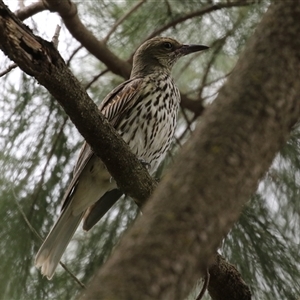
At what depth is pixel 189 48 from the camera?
4379mm

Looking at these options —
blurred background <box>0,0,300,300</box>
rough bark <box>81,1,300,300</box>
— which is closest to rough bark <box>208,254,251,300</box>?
blurred background <box>0,0,300,300</box>

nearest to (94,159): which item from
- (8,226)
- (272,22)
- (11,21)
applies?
(8,226)

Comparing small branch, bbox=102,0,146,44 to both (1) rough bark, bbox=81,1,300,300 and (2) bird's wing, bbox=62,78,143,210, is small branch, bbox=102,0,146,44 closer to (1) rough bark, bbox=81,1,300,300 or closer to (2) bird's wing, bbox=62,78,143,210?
(2) bird's wing, bbox=62,78,143,210

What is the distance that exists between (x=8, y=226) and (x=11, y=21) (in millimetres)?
1871

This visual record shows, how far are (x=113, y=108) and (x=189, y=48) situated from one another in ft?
2.62

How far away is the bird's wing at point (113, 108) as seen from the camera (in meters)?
3.69

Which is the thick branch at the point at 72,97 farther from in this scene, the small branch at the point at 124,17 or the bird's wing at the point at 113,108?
the small branch at the point at 124,17

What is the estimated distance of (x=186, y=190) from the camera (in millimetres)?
1379

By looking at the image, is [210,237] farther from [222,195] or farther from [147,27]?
[147,27]

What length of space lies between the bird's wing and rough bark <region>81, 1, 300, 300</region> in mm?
2140

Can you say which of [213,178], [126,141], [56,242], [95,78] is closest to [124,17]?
[95,78]

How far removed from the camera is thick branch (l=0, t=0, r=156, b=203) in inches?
85.6

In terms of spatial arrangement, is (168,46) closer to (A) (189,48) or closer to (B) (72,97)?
(A) (189,48)

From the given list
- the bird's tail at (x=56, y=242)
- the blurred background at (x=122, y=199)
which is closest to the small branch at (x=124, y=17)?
the blurred background at (x=122, y=199)
